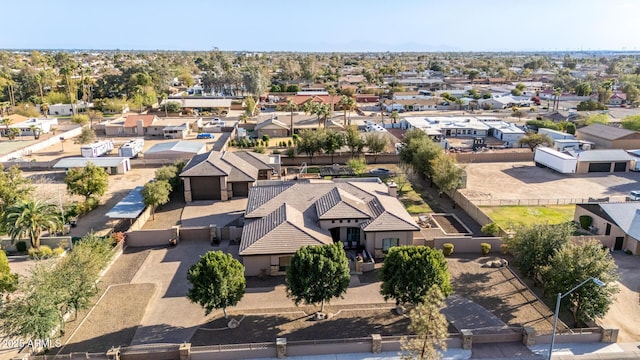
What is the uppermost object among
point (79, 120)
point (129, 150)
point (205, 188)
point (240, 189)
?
point (79, 120)

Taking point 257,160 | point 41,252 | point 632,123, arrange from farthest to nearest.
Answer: point 632,123 < point 257,160 < point 41,252

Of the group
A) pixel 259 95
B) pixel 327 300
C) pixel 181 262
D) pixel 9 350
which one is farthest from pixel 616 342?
pixel 259 95

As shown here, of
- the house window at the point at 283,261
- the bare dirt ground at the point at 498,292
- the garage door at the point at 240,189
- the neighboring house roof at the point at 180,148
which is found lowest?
the bare dirt ground at the point at 498,292

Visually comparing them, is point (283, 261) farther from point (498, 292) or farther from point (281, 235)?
point (498, 292)

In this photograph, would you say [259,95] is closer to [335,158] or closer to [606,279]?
[335,158]

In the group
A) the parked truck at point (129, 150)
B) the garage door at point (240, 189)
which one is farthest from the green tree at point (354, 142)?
the parked truck at point (129, 150)

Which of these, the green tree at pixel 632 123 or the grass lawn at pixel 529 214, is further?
the green tree at pixel 632 123

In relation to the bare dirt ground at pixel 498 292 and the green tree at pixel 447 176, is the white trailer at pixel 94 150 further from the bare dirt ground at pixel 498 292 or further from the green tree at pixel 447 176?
the bare dirt ground at pixel 498 292

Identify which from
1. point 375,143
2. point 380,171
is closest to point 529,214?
point 380,171
